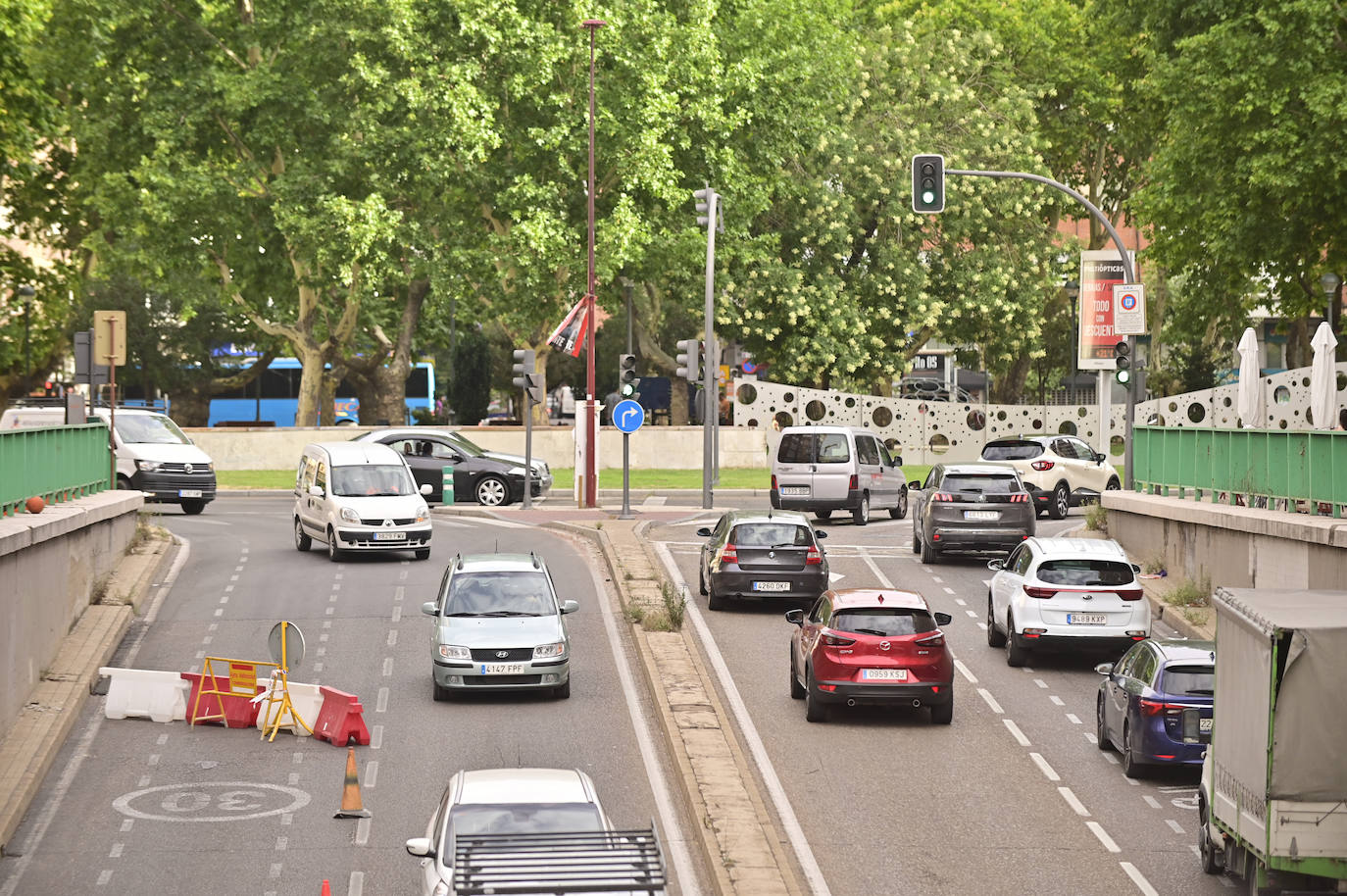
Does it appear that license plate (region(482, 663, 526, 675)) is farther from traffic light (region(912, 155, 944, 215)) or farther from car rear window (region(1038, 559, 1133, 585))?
traffic light (region(912, 155, 944, 215))

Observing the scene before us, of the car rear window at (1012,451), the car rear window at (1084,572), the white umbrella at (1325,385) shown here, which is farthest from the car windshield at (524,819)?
the car rear window at (1012,451)

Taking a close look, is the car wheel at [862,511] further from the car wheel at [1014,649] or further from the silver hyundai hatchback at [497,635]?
the silver hyundai hatchback at [497,635]

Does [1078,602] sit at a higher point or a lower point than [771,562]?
lower

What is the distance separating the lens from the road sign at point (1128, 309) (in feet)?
104

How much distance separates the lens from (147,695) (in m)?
19.3

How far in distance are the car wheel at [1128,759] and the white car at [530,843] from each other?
23.2 feet

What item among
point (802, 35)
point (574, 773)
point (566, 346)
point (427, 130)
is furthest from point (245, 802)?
point (802, 35)

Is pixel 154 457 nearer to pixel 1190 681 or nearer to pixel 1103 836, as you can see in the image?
pixel 1190 681

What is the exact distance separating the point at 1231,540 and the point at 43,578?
1615 centimetres

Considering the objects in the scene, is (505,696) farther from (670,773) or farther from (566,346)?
(566,346)

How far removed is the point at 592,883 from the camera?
8.69 meters

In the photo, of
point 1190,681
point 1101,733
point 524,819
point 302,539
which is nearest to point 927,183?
point 302,539

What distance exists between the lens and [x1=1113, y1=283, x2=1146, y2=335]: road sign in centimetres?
3167

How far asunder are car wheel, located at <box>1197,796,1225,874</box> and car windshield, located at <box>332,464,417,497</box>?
19.0 meters
